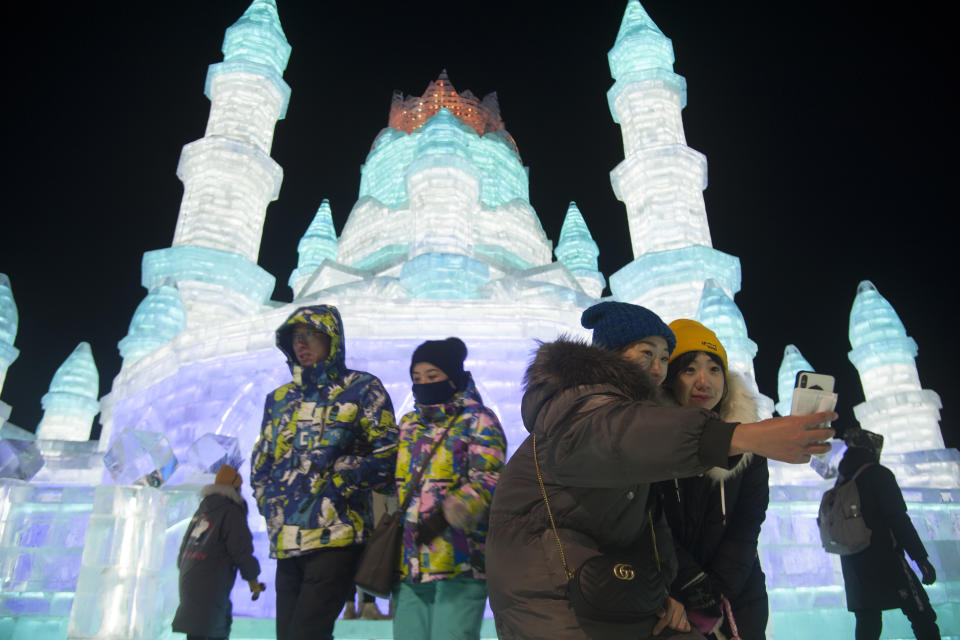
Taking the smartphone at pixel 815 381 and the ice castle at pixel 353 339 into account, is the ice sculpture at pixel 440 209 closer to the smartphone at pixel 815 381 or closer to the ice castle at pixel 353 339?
the ice castle at pixel 353 339

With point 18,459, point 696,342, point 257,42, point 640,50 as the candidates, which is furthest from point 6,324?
point 640,50

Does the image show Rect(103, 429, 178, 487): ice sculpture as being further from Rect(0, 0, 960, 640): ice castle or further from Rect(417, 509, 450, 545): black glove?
Rect(417, 509, 450, 545): black glove

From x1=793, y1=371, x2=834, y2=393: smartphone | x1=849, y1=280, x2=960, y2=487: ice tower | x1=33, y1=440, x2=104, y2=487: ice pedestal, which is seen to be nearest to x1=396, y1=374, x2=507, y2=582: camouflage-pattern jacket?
x1=793, y1=371, x2=834, y2=393: smartphone

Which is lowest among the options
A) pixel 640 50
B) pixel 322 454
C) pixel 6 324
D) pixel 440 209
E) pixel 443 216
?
pixel 322 454

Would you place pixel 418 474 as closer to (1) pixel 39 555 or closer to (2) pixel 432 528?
(2) pixel 432 528

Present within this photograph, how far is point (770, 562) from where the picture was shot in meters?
4.98

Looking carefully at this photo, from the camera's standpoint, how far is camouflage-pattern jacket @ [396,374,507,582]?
2.51m

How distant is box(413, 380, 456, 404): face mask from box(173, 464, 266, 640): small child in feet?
4.24

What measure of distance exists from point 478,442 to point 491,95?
70.0 ft

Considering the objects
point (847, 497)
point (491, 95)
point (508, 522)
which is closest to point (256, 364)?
point (847, 497)

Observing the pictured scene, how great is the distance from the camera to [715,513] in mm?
2242

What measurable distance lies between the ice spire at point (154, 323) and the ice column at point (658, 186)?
716 centimetres

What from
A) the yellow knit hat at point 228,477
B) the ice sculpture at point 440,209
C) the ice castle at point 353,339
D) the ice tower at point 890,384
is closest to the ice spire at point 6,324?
the ice castle at point 353,339

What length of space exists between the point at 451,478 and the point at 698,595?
3.35 ft
